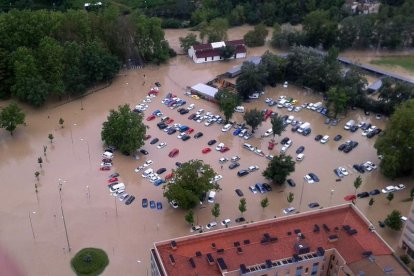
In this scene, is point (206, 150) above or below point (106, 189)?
above

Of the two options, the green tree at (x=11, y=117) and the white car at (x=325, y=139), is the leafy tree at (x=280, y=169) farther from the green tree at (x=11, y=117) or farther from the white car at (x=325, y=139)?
the green tree at (x=11, y=117)

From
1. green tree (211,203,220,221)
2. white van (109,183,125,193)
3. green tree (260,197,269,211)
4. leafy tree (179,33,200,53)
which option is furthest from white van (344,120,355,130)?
white van (109,183,125,193)

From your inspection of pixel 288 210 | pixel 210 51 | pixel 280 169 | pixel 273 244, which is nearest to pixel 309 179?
pixel 280 169

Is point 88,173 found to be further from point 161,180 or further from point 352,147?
point 352,147

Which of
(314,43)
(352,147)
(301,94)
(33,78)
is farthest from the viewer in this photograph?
(314,43)

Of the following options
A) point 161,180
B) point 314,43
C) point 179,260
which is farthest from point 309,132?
point 179,260

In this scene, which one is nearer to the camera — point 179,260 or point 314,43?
Result: point 179,260

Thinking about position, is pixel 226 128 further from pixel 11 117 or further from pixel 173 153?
pixel 11 117

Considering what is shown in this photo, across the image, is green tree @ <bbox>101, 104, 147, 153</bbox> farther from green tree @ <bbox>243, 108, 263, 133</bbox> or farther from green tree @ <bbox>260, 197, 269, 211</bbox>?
green tree @ <bbox>260, 197, 269, 211</bbox>
